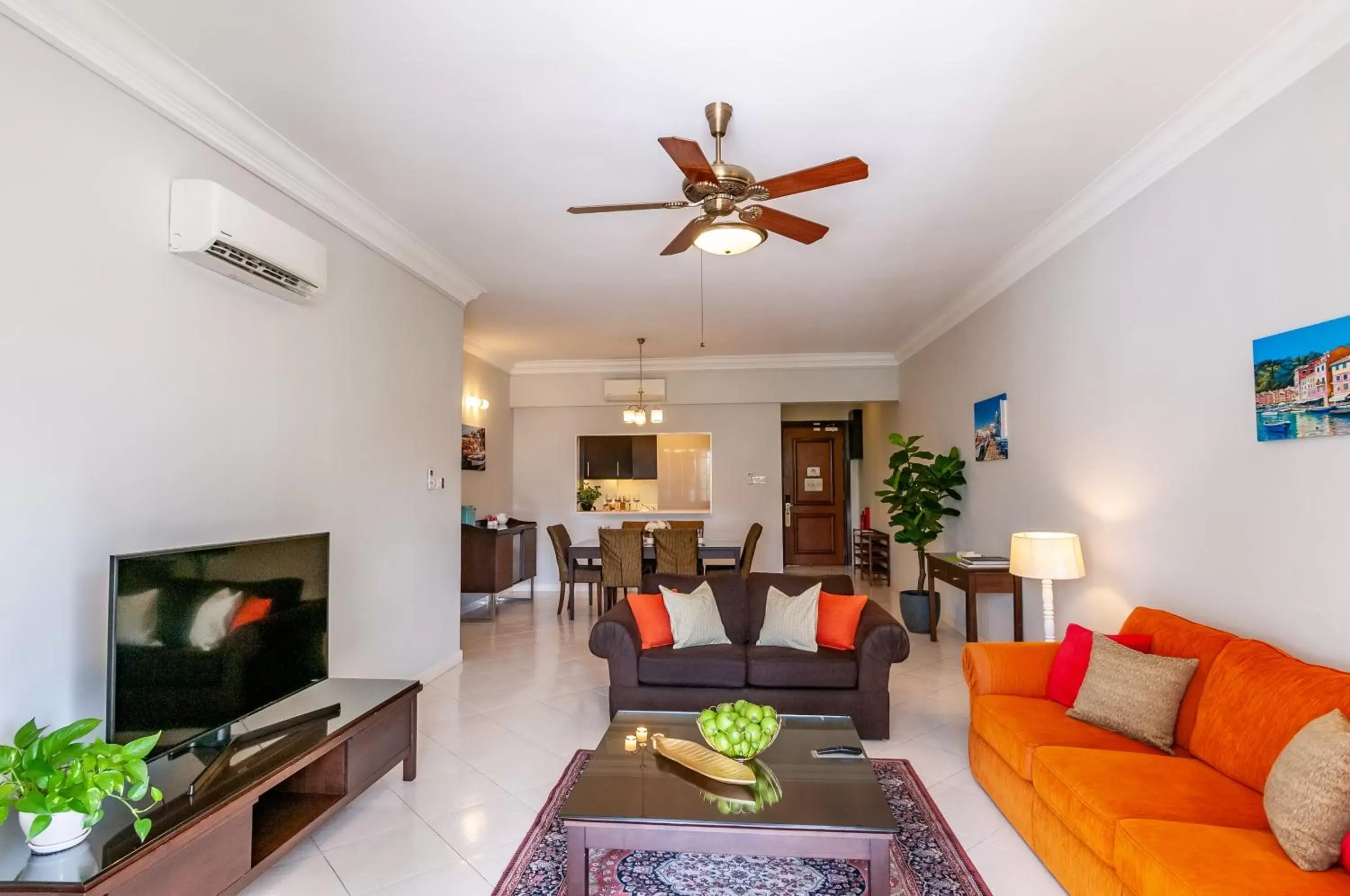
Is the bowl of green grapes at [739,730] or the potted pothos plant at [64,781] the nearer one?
the potted pothos plant at [64,781]

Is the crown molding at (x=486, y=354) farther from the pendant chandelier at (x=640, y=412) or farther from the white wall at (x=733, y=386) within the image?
the pendant chandelier at (x=640, y=412)

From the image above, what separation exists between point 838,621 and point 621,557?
2841 mm

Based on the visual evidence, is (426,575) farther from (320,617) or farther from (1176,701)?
(1176,701)

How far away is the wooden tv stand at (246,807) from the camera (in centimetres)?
169

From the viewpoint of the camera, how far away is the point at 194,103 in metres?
2.61

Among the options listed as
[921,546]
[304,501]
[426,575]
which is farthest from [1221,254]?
[426,575]

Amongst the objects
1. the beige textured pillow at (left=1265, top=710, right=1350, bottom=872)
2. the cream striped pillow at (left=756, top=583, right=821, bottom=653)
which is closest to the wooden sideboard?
the cream striped pillow at (left=756, top=583, right=821, bottom=653)

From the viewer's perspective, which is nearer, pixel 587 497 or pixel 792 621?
pixel 792 621

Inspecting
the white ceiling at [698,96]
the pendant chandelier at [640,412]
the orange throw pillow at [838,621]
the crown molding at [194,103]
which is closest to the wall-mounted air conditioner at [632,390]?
the pendant chandelier at [640,412]

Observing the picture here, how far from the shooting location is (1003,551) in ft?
16.2

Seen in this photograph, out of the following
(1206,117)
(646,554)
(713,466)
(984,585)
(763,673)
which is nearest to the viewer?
(1206,117)

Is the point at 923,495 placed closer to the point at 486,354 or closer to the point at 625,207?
the point at 625,207

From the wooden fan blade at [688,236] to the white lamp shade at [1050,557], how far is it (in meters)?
2.26

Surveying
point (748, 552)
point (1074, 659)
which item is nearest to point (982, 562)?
point (1074, 659)
